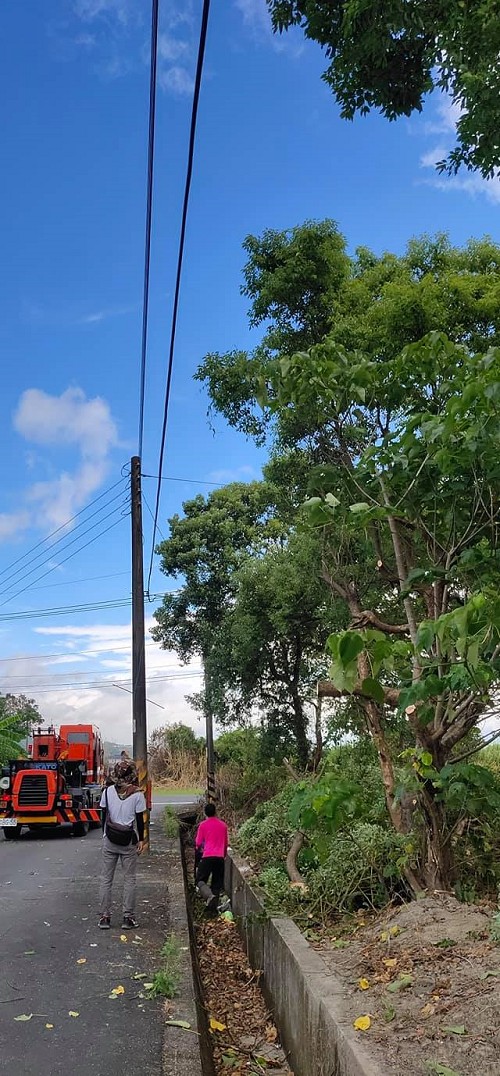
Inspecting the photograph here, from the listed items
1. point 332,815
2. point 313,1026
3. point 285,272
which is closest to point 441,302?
point 285,272

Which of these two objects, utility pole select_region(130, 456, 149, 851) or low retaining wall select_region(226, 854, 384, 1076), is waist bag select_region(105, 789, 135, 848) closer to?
low retaining wall select_region(226, 854, 384, 1076)

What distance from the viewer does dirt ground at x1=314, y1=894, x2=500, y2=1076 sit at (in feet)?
12.4

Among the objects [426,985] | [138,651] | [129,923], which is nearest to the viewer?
[426,985]

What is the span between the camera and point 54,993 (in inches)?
246

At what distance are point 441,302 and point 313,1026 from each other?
761 centimetres

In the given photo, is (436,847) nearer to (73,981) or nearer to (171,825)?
(73,981)

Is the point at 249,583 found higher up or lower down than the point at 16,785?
higher up

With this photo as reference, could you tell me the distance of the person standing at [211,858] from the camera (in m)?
11.2

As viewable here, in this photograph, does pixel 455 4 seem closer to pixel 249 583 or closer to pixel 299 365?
pixel 299 365

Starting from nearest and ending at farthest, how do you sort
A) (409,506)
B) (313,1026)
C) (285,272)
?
(313,1026)
(409,506)
(285,272)

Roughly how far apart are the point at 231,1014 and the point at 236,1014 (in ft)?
0.15

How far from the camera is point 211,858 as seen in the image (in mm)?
11203

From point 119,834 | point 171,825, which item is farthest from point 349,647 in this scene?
point 171,825

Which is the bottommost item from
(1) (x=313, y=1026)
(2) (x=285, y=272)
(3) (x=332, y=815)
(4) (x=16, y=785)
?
(1) (x=313, y=1026)
